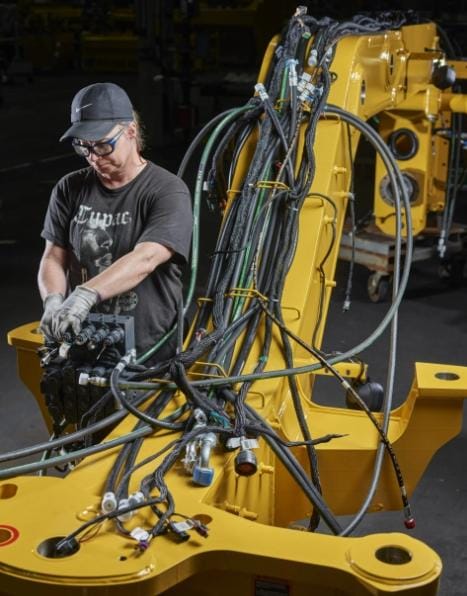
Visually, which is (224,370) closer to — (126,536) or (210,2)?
(126,536)

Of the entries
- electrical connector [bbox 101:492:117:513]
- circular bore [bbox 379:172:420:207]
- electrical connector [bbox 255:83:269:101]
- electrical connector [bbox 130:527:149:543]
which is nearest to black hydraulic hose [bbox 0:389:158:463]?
electrical connector [bbox 101:492:117:513]

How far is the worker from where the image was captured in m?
3.16

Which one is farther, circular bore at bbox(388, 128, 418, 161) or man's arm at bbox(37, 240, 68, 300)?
circular bore at bbox(388, 128, 418, 161)

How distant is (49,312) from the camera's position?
3.01 metres

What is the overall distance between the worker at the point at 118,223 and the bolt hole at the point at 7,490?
29.3 inches

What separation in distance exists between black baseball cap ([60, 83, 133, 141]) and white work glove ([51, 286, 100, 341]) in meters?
0.57

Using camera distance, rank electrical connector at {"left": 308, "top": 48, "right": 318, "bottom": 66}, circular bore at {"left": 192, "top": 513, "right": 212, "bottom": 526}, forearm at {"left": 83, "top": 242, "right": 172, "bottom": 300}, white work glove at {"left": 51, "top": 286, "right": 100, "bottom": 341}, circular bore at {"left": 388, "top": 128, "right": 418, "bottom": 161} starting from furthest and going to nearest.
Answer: circular bore at {"left": 388, "top": 128, "right": 418, "bottom": 161}
electrical connector at {"left": 308, "top": 48, "right": 318, "bottom": 66}
forearm at {"left": 83, "top": 242, "right": 172, "bottom": 300}
white work glove at {"left": 51, "top": 286, "right": 100, "bottom": 341}
circular bore at {"left": 192, "top": 513, "right": 212, "bottom": 526}

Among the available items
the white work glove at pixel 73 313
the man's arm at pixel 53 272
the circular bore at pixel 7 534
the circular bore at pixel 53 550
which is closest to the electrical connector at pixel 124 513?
the circular bore at pixel 53 550

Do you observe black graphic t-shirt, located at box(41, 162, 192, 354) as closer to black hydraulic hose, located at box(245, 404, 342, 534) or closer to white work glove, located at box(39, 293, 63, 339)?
white work glove, located at box(39, 293, 63, 339)

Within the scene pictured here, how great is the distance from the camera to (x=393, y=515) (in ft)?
14.0

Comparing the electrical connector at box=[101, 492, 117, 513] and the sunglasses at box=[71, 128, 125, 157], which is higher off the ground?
the sunglasses at box=[71, 128, 125, 157]

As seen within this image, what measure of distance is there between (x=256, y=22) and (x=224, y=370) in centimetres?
1163

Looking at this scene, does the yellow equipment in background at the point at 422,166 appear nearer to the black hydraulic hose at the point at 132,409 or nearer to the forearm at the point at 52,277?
the forearm at the point at 52,277

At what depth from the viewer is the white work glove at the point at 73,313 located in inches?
111
